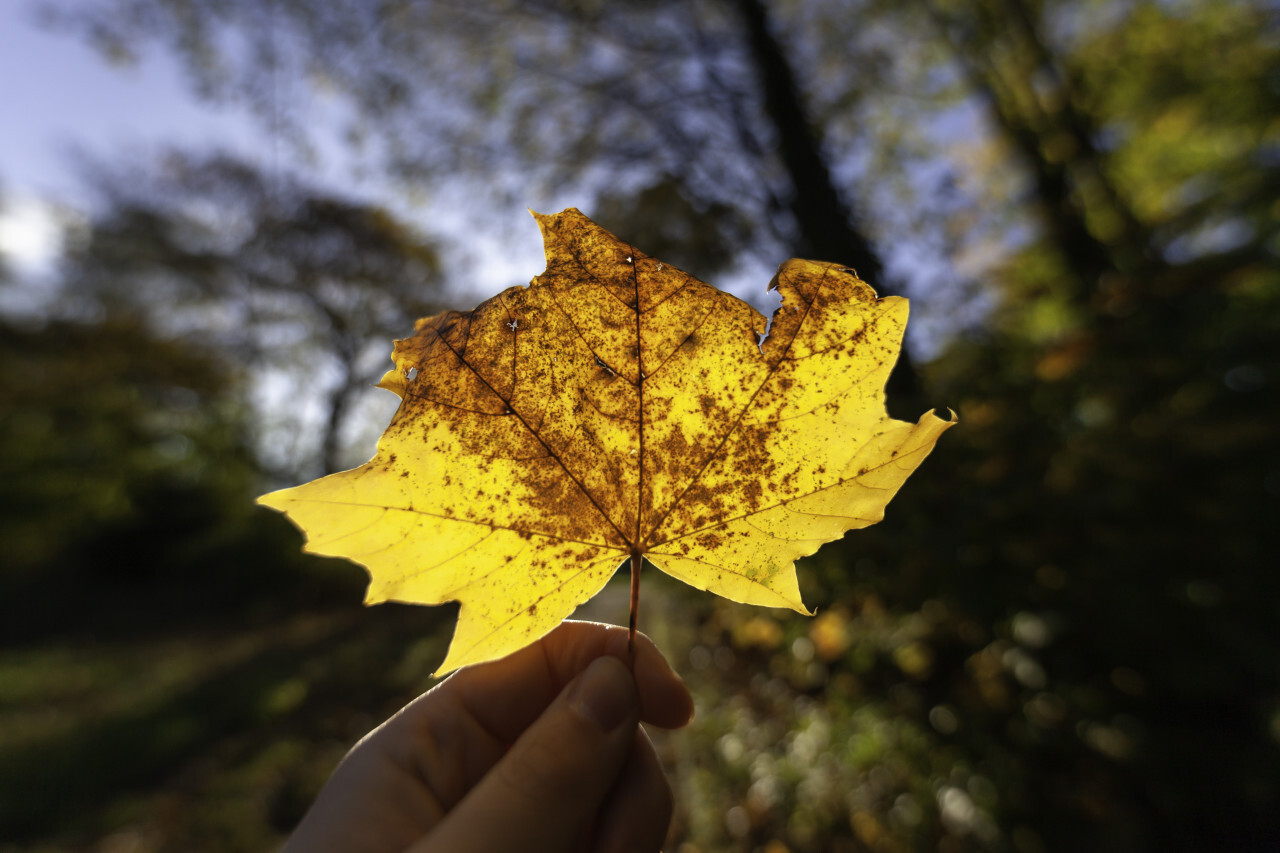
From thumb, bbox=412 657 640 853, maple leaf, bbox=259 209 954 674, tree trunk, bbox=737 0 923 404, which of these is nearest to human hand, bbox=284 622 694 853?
thumb, bbox=412 657 640 853

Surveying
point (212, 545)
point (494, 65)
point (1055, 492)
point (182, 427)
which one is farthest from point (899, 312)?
point (182, 427)

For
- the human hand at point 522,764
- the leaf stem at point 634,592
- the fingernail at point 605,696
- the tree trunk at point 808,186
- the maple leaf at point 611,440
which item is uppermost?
the tree trunk at point 808,186

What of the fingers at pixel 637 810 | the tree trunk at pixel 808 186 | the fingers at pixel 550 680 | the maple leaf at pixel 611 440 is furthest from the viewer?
the tree trunk at pixel 808 186

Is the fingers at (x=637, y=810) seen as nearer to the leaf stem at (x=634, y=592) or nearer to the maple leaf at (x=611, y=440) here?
the leaf stem at (x=634, y=592)

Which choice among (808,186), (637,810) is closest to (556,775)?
(637,810)

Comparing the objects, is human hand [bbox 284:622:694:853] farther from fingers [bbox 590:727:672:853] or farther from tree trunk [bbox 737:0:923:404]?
tree trunk [bbox 737:0:923:404]

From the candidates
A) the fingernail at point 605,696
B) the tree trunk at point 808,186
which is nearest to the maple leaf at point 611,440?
the fingernail at point 605,696

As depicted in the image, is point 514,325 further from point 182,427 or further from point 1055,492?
point 182,427
